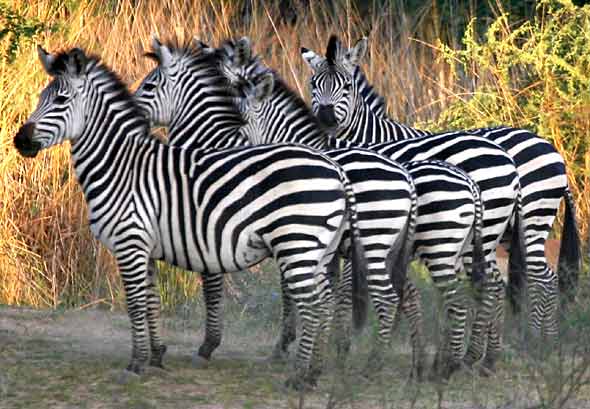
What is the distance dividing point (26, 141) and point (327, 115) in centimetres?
305

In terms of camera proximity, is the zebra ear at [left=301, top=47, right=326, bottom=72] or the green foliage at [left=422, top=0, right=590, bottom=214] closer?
the zebra ear at [left=301, top=47, right=326, bottom=72]

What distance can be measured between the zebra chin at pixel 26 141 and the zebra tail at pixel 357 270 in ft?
6.59

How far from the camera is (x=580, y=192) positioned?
36.6 ft

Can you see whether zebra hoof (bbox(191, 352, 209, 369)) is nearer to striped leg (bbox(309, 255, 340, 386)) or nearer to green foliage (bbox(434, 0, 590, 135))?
striped leg (bbox(309, 255, 340, 386))

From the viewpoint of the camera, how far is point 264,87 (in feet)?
27.5

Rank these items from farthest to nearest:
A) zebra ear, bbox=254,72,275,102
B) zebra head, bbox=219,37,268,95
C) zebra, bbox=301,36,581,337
→ zebra head, bbox=219,37,268,95 < zebra ear, bbox=254,72,275,102 < zebra, bbox=301,36,581,337

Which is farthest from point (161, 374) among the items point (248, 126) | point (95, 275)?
point (95, 275)

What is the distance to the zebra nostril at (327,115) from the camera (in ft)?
31.0

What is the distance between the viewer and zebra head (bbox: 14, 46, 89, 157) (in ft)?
23.6

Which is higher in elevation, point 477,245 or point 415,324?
point 477,245

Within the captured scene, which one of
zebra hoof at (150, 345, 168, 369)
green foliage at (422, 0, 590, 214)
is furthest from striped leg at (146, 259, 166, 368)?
green foliage at (422, 0, 590, 214)

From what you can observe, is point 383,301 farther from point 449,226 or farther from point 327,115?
point 327,115

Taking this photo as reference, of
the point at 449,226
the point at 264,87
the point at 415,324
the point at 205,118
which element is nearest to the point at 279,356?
the point at 415,324

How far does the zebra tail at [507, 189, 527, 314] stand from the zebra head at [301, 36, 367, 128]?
7.76 ft
